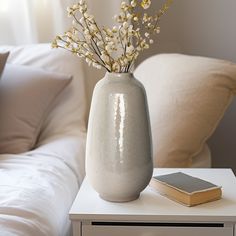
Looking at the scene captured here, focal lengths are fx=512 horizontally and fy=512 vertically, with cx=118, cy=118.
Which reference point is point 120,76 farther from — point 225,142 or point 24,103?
point 225,142

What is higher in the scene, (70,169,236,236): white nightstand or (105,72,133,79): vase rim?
(105,72,133,79): vase rim

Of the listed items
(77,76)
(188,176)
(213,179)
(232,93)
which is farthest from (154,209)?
(77,76)

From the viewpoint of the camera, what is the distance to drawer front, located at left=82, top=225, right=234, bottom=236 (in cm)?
121

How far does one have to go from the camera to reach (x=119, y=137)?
1220 mm

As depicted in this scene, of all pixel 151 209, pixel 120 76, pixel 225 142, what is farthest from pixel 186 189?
pixel 225 142

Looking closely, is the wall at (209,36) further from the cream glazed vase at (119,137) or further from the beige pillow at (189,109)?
the cream glazed vase at (119,137)

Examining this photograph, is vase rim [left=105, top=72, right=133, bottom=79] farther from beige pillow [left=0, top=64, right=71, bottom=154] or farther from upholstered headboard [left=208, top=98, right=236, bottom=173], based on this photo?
upholstered headboard [left=208, top=98, right=236, bottom=173]

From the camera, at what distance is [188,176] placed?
1366mm

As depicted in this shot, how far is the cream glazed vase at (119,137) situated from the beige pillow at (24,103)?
0.62 metres

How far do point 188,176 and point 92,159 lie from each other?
0.28 m

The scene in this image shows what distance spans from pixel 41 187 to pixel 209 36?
1.21m

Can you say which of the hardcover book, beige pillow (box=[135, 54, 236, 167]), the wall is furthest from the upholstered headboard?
the hardcover book

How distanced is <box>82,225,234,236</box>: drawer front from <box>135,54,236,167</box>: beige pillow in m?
0.41

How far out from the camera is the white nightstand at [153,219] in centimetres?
120
